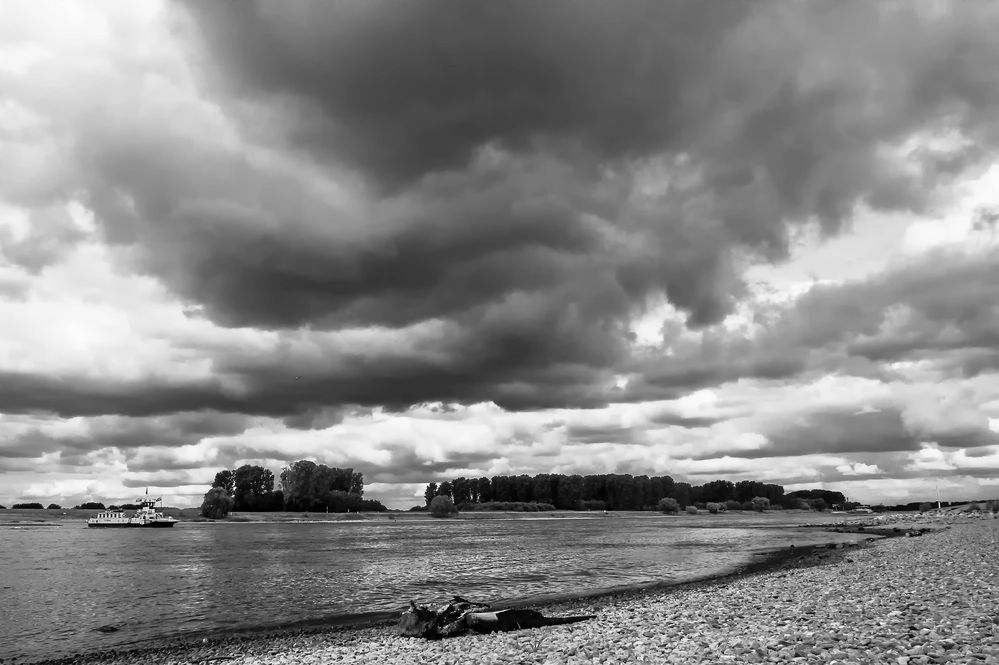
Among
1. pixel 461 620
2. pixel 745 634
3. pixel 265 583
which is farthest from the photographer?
pixel 265 583

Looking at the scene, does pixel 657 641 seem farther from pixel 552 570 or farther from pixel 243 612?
pixel 552 570

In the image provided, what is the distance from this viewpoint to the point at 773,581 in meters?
38.1

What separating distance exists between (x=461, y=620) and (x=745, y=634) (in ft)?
37.4

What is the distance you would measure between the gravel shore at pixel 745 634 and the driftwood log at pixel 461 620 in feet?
2.97

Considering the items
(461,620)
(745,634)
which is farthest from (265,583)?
(745,634)

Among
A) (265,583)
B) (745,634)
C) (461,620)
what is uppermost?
(745,634)

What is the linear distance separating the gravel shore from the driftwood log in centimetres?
91

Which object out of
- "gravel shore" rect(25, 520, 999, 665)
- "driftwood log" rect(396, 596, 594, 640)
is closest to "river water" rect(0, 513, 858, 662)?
"driftwood log" rect(396, 596, 594, 640)

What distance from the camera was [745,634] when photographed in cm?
1914

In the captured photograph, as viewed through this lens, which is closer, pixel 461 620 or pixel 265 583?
pixel 461 620

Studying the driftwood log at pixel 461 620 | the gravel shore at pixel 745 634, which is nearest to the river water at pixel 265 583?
the driftwood log at pixel 461 620

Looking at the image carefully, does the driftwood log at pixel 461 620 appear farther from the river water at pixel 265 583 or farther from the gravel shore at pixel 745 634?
the river water at pixel 265 583

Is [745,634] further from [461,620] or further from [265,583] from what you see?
[265,583]

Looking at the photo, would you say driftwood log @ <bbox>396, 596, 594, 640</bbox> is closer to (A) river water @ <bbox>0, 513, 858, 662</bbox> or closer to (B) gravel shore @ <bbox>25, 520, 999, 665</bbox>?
(B) gravel shore @ <bbox>25, 520, 999, 665</bbox>
